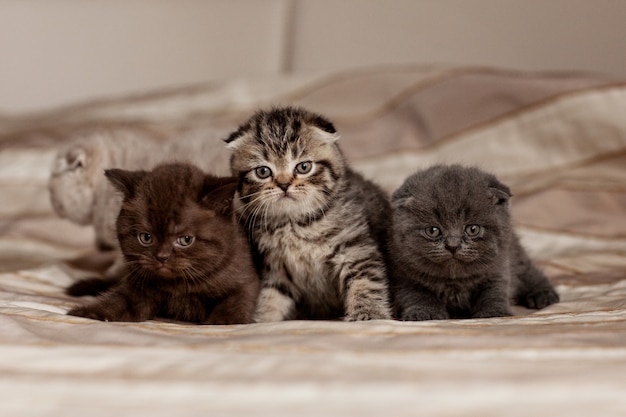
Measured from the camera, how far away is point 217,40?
460cm

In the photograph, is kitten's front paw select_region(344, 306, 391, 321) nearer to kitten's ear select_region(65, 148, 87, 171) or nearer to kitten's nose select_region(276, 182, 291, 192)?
kitten's nose select_region(276, 182, 291, 192)

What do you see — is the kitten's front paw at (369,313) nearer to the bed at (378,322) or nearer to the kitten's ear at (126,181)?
the bed at (378,322)

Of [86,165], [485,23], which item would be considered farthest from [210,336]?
[485,23]

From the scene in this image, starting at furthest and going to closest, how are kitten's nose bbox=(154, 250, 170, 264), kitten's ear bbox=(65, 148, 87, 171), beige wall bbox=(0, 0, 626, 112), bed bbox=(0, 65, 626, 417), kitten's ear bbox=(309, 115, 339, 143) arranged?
beige wall bbox=(0, 0, 626, 112) → kitten's ear bbox=(65, 148, 87, 171) → kitten's ear bbox=(309, 115, 339, 143) → kitten's nose bbox=(154, 250, 170, 264) → bed bbox=(0, 65, 626, 417)

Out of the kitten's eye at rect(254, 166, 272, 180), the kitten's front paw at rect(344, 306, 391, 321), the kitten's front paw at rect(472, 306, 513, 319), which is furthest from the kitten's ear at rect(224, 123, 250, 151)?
the kitten's front paw at rect(472, 306, 513, 319)

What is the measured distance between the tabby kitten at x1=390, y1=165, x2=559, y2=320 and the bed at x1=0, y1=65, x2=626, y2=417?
0.17 meters

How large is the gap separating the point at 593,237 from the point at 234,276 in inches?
64.9

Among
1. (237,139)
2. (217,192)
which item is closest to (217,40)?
(237,139)

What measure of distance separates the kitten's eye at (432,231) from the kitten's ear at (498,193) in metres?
0.20

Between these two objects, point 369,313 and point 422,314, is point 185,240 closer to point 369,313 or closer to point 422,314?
point 369,313

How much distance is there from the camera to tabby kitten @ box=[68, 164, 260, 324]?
183 centimetres

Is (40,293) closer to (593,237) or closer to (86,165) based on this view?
(86,165)

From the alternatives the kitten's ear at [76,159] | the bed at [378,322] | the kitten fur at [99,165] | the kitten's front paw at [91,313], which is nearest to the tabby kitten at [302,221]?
the bed at [378,322]

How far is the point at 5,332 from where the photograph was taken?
1.53 metres
